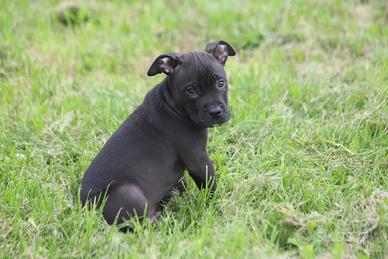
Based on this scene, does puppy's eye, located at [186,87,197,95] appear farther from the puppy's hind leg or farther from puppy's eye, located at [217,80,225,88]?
the puppy's hind leg

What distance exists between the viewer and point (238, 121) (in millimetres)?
6973

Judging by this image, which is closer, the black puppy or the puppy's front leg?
the black puppy

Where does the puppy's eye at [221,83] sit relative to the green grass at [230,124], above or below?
above

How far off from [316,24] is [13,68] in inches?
186

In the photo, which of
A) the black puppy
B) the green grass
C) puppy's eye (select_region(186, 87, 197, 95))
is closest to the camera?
the green grass

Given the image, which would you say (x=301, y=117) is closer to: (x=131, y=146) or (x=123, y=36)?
(x=131, y=146)

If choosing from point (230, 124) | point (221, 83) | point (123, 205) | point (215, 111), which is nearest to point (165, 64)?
point (221, 83)

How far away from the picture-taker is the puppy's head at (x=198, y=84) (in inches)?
211

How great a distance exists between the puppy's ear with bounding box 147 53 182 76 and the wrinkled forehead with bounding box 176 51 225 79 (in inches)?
2.7

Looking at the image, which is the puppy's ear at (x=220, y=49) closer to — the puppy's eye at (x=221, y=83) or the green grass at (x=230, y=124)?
the puppy's eye at (x=221, y=83)

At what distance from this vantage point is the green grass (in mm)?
5000

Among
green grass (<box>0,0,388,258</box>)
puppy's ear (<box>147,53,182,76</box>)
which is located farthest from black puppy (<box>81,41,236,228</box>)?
green grass (<box>0,0,388,258</box>)

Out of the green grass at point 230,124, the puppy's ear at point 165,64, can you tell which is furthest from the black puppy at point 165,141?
the green grass at point 230,124

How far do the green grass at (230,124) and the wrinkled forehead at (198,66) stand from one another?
1.09m
